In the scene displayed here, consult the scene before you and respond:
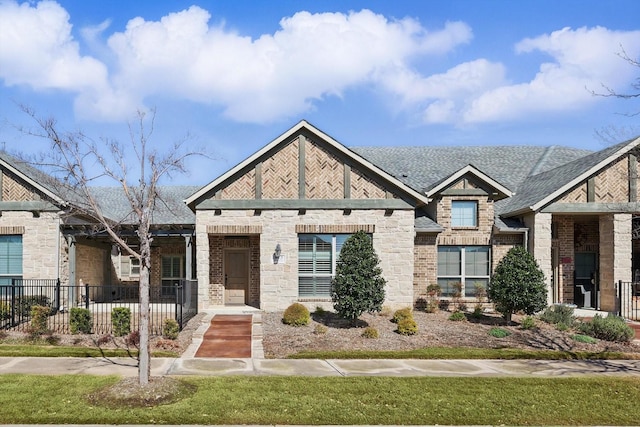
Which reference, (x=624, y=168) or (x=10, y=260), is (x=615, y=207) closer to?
(x=624, y=168)

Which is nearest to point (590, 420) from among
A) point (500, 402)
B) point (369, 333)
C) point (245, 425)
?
point (500, 402)

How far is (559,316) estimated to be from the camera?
16.2 metres

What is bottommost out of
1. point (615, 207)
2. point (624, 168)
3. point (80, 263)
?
point (80, 263)

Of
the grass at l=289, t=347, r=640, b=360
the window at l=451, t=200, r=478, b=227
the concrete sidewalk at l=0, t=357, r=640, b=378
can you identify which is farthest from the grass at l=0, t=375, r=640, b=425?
the window at l=451, t=200, r=478, b=227

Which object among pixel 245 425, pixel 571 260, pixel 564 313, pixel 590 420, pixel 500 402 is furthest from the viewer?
pixel 571 260

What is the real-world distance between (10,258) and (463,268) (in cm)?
1722

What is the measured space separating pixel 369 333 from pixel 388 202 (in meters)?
5.57

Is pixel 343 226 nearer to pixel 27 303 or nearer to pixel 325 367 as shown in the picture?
pixel 325 367

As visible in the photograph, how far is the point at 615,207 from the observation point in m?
18.8

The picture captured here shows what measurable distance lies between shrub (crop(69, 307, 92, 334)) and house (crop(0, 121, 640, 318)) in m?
3.21

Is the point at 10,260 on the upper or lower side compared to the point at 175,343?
upper

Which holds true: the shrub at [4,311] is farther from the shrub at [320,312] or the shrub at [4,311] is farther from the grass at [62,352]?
the shrub at [320,312]

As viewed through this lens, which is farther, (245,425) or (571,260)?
(571,260)

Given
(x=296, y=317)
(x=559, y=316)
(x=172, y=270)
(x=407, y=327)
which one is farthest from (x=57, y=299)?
(x=559, y=316)
